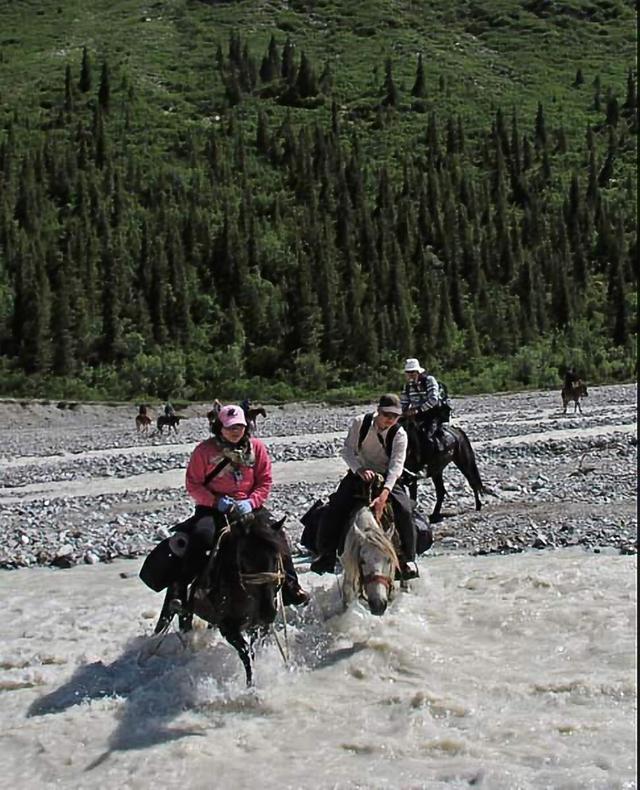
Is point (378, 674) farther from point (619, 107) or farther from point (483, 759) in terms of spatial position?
point (619, 107)

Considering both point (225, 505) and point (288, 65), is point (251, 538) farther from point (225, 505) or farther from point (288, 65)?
point (288, 65)

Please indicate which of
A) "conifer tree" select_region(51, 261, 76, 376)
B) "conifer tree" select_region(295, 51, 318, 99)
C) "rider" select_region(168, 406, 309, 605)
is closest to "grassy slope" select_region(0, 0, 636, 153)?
"conifer tree" select_region(295, 51, 318, 99)

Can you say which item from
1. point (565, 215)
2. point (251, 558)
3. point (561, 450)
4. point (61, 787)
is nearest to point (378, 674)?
point (251, 558)

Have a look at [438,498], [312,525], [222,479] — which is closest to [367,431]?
[312,525]

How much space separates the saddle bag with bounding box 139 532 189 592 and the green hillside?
55.5 m

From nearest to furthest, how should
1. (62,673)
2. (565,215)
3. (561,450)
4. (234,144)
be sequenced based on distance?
1. (62,673)
2. (561,450)
3. (565,215)
4. (234,144)

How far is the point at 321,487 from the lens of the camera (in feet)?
65.8

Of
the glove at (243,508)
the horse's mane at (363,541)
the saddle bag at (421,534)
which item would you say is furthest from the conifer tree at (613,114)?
the glove at (243,508)

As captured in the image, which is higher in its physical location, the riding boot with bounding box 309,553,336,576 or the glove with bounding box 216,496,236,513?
the glove with bounding box 216,496,236,513

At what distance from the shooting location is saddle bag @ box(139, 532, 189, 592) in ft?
27.9

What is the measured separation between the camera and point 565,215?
9944 cm

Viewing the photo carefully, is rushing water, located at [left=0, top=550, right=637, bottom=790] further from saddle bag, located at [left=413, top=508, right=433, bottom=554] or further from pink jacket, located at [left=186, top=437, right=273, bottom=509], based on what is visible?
pink jacket, located at [left=186, top=437, right=273, bottom=509]

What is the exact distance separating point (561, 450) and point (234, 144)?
321ft

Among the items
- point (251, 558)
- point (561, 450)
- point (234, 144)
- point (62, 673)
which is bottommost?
point (561, 450)
